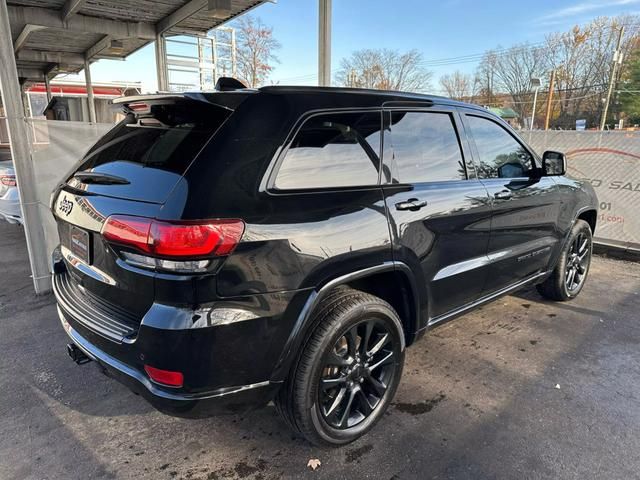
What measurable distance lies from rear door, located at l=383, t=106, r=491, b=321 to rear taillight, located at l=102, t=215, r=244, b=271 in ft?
3.24

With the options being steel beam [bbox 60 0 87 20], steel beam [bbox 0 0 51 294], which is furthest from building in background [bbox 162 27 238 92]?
steel beam [bbox 0 0 51 294]

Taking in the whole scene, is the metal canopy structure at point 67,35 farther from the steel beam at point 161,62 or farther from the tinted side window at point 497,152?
the tinted side window at point 497,152

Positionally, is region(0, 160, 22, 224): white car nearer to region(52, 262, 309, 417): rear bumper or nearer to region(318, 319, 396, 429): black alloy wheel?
region(52, 262, 309, 417): rear bumper

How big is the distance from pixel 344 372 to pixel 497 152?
215 cm

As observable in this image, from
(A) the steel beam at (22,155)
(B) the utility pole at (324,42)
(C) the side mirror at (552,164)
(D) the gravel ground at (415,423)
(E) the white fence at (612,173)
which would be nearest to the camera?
(D) the gravel ground at (415,423)

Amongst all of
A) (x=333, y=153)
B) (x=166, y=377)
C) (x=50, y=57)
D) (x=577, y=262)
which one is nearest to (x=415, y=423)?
(x=166, y=377)

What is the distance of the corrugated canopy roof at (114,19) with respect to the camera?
9.20m

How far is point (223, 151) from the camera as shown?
192cm

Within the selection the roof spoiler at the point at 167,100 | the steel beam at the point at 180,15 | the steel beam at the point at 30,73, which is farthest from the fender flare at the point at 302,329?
the steel beam at the point at 30,73

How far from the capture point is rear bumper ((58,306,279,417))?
1889 millimetres

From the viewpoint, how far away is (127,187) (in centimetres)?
202

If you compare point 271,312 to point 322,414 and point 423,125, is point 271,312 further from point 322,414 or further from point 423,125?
point 423,125

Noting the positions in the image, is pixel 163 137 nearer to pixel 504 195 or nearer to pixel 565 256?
pixel 504 195

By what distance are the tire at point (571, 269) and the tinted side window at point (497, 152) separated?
1.06 m
